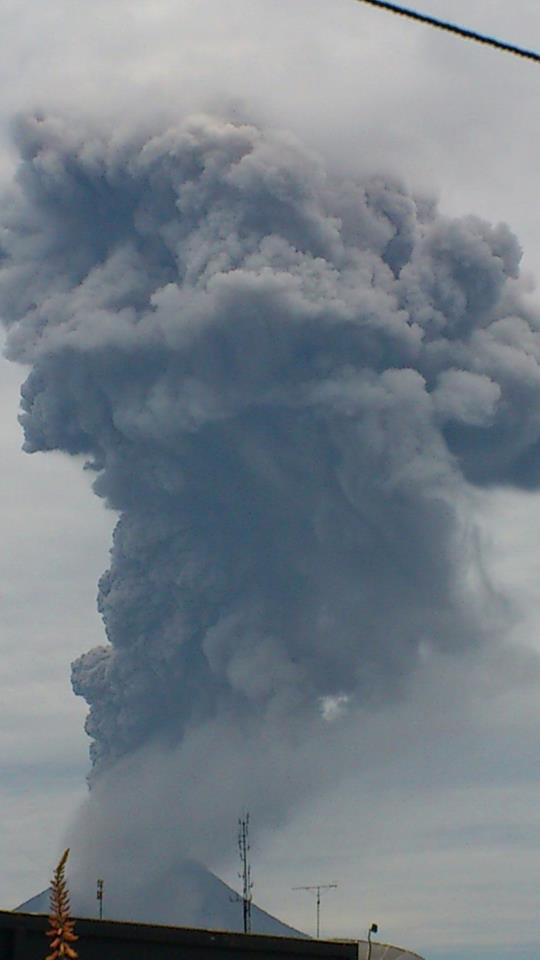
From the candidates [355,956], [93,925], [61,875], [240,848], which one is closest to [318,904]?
[240,848]

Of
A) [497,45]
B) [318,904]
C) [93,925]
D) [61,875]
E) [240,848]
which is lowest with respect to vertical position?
[61,875]

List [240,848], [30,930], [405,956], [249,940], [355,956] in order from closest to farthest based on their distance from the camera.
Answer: [30,930] → [249,940] → [355,956] → [405,956] → [240,848]

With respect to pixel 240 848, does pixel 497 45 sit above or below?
below

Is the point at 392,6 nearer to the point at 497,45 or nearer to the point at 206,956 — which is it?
the point at 497,45

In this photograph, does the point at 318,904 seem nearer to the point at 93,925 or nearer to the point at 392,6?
the point at 93,925

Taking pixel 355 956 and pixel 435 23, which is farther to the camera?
pixel 355 956

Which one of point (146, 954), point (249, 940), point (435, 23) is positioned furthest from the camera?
point (249, 940)

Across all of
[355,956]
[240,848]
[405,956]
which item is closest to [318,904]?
[240,848]
